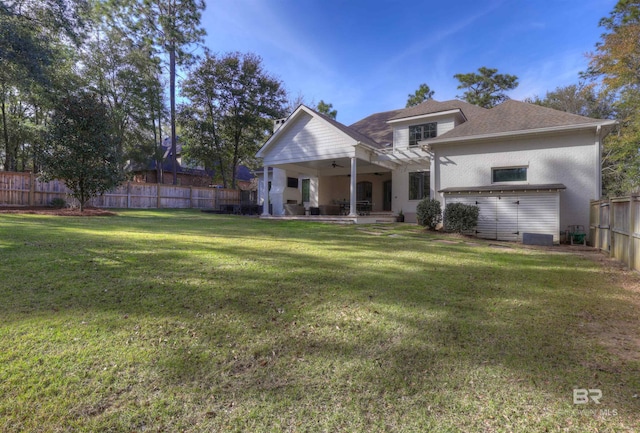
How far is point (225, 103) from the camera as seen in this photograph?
87.7 ft

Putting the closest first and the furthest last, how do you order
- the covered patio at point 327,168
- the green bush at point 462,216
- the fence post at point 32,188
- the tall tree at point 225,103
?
the green bush at point 462,216, the covered patio at point 327,168, the fence post at point 32,188, the tall tree at point 225,103

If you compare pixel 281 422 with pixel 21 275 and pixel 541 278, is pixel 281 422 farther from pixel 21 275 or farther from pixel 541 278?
pixel 541 278

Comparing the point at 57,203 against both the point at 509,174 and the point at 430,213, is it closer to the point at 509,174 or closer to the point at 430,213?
the point at 430,213

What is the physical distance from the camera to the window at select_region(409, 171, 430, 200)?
15922mm

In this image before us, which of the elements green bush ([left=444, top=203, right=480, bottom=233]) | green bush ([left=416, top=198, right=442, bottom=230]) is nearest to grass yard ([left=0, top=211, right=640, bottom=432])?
green bush ([left=444, top=203, right=480, bottom=233])

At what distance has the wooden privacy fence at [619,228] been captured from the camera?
5523mm

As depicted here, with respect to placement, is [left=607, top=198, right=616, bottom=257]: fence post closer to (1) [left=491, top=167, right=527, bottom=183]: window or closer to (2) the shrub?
(1) [left=491, top=167, right=527, bottom=183]: window

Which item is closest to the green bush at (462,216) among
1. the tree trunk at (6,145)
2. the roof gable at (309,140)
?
the roof gable at (309,140)

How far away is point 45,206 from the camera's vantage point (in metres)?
16.5

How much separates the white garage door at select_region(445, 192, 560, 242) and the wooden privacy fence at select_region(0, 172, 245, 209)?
15.1 metres

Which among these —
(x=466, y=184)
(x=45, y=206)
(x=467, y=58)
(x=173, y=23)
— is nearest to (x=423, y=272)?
(x=466, y=184)
